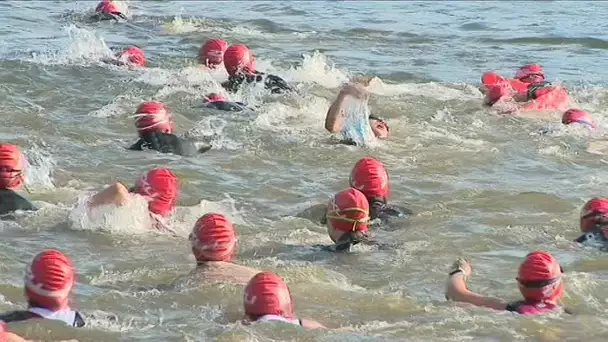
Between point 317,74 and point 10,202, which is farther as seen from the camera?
point 317,74

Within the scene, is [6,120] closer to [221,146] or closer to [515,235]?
[221,146]

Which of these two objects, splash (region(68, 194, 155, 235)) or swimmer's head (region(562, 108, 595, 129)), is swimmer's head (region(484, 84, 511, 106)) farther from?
splash (region(68, 194, 155, 235))

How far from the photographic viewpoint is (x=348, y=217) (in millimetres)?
10125

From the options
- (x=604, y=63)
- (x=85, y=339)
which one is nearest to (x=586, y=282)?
(x=85, y=339)

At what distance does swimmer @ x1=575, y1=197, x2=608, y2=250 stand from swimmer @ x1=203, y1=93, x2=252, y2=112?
7.05 m

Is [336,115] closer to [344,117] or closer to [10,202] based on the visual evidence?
[344,117]

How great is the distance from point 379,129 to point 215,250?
6.62m

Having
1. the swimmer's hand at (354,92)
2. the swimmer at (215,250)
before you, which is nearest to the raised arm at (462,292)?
the swimmer at (215,250)

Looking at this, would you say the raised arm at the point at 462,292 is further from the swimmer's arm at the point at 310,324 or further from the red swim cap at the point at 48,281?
the red swim cap at the point at 48,281

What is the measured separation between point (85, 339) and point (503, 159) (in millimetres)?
8281

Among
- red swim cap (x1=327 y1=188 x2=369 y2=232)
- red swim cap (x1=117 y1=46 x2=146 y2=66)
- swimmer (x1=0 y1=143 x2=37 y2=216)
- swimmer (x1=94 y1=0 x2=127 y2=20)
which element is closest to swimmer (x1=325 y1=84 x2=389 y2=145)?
red swim cap (x1=327 y1=188 x2=369 y2=232)

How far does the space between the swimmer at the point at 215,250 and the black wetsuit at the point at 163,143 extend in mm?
4967

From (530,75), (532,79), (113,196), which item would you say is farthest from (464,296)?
(530,75)

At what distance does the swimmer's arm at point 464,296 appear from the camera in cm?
865
